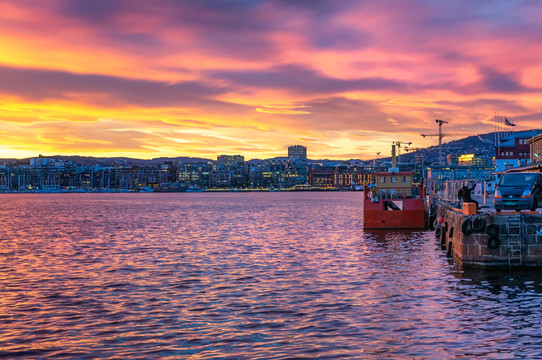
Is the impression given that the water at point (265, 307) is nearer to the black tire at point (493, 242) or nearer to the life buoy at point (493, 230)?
the black tire at point (493, 242)

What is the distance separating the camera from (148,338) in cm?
1625

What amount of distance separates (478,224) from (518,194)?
21.0ft

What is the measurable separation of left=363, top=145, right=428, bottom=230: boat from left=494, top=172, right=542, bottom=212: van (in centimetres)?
2036

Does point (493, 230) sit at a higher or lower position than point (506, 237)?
higher

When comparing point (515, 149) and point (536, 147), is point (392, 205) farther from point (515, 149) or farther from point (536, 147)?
point (515, 149)

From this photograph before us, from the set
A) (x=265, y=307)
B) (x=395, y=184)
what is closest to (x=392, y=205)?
(x=395, y=184)

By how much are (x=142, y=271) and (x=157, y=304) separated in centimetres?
927

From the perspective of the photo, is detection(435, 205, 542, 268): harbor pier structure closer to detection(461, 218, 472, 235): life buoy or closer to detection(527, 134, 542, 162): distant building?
detection(461, 218, 472, 235): life buoy

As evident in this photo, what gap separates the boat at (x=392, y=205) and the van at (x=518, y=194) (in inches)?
802

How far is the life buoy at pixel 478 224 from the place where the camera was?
25.7 meters

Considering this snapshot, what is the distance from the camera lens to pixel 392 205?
5588cm

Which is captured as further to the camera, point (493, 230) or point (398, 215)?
point (398, 215)

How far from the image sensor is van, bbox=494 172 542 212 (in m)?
30.5

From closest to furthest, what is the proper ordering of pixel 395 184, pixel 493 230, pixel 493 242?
pixel 493 230, pixel 493 242, pixel 395 184
